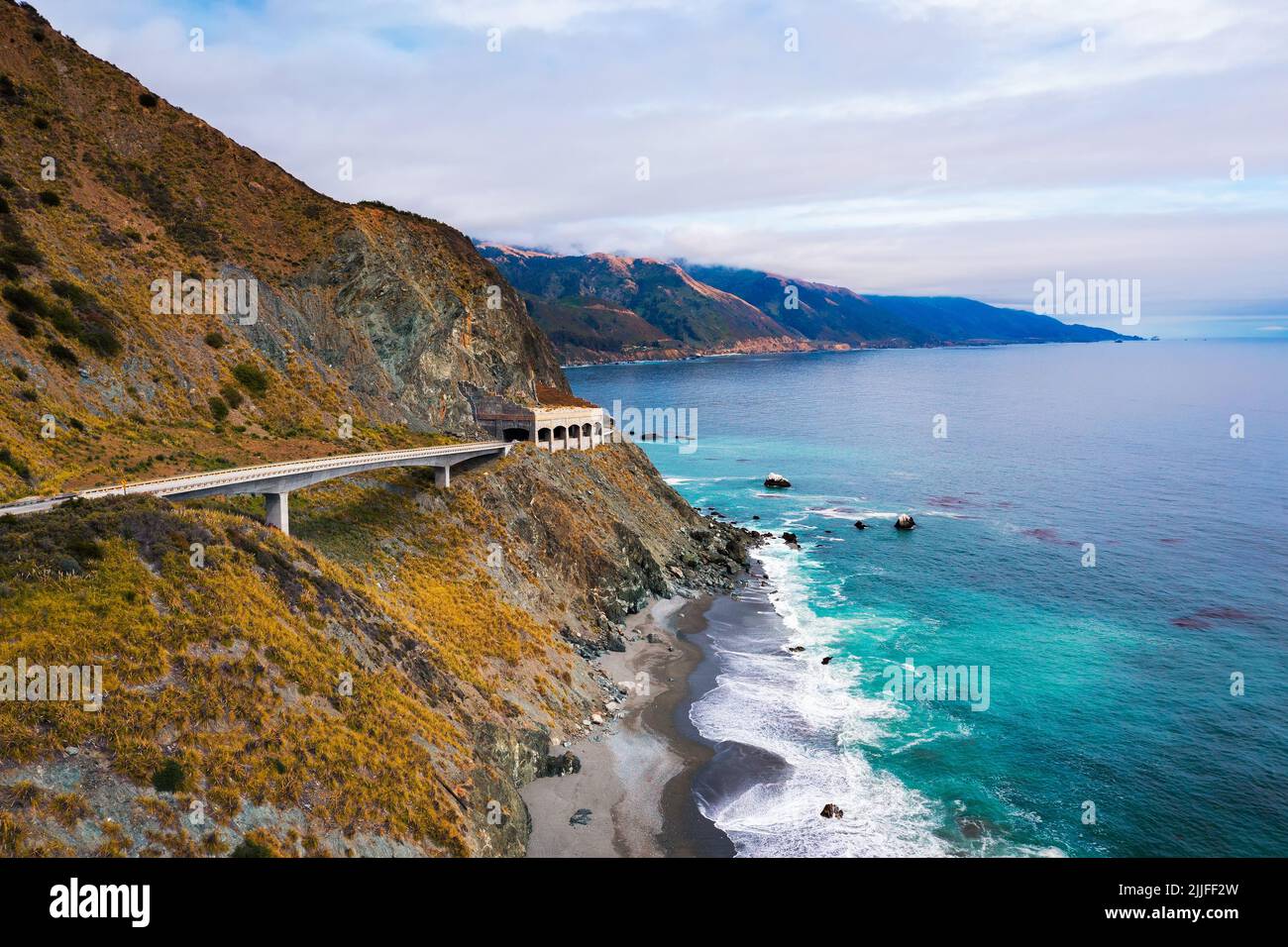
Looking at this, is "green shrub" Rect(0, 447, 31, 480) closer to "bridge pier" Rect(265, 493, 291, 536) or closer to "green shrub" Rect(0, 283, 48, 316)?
"bridge pier" Rect(265, 493, 291, 536)

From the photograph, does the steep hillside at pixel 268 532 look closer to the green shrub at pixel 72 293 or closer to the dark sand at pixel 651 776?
the green shrub at pixel 72 293

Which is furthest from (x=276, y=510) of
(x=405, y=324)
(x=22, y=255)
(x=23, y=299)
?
(x=405, y=324)

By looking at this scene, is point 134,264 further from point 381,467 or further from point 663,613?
point 663,613

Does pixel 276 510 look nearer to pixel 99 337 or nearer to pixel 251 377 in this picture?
pixel 99 337

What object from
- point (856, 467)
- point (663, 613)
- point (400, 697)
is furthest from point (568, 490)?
point (856, 467)

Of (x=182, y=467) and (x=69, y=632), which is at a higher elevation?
(x=182, y=467)

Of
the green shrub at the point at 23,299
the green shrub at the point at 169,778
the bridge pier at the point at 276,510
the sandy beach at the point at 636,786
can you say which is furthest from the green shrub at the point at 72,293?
the green shrub at the point at 169,778
